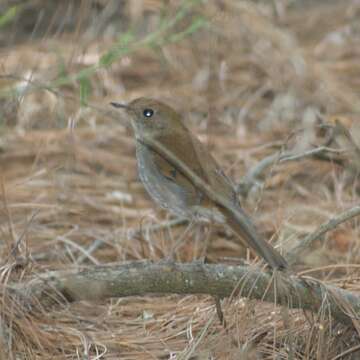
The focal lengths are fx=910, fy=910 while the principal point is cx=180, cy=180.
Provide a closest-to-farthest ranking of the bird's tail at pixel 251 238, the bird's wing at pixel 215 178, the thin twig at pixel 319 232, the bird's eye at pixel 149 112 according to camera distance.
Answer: the bird's tail at pixel 251 238, the thin twig at pixel 319 232, the bird's wing at pixel 215 178, the bird's eye at pixel 149 112

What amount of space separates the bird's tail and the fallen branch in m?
0.06

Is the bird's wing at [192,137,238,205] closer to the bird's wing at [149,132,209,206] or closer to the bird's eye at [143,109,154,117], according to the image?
the bird's wing at [149,132,209,206]

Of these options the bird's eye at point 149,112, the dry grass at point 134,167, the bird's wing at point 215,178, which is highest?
the bird's wing at point 215,178

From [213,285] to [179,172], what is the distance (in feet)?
2.55

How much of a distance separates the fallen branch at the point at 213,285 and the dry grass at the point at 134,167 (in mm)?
87

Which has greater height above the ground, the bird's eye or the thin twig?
the thin twig

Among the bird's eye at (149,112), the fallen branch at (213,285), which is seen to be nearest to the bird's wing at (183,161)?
the bird's eye at (149,112)

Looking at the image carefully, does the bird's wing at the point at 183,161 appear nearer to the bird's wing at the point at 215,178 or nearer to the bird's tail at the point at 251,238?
the bird's wing at the point at 215,178

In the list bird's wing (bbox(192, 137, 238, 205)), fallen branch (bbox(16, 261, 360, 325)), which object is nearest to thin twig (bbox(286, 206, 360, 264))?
fallen branch (bbox(16, 261, 360, 325))

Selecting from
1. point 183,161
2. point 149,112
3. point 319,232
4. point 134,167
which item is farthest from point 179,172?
point 134,167

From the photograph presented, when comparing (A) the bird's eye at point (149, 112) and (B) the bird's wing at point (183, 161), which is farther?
(A) the bird's eye at point (149, 112)

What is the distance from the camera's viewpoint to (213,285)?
3.40 metres

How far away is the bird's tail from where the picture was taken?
3.27 m

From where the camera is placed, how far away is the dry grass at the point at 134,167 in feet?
11.8
